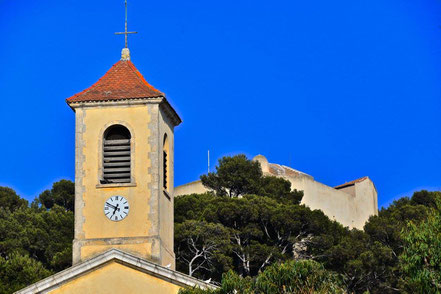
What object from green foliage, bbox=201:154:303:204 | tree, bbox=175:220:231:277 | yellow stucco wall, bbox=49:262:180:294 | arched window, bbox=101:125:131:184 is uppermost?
green foliage, bbox=201:154:303:204

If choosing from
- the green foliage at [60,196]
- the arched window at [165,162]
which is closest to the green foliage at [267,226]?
the green foliage at [60,196]

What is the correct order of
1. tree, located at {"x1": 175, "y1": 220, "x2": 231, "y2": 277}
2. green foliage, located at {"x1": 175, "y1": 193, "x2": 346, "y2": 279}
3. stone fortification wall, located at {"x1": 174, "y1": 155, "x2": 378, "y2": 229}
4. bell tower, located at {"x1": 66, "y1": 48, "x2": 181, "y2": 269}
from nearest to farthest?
bell tower, located at {"x1": 66, "y1": 48, "x2": 181, "y2": 269} → tree, located at {"x1": 175, "y1": 220, "x2": 231, "y2": 277} → green foliage, located at {"x1": 175, "y1": 193, "x2": 346, "y2": 279} → stone fortification wall, located at {"x1": 174, "y1": 155, "x2": 378, "y2": 229}

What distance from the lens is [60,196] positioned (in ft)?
208

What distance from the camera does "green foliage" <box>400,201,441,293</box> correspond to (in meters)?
24.4

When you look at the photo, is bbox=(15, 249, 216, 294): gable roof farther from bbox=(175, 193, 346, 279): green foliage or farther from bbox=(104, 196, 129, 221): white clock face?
bbox=(175, 193, 346, 279): green foliage

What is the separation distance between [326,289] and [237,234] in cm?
2556

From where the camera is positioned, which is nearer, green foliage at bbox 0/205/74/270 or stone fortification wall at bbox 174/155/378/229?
green foliage at bbox 0/205/74/270

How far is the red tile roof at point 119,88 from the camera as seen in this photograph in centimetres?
2759

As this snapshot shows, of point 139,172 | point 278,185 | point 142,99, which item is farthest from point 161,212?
point 278,185

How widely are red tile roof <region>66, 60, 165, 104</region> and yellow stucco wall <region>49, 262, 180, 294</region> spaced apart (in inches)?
182

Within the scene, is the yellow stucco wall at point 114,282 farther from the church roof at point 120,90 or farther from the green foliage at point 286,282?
the church roof at point 120,90

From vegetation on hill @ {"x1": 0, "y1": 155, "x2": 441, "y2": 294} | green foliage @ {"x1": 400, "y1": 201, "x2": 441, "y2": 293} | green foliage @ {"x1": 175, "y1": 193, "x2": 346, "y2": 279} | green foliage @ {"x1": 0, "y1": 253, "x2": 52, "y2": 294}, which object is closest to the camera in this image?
green foliage @ {"x1": 400, "y1": 201, "x2": 441, "y2": 293}

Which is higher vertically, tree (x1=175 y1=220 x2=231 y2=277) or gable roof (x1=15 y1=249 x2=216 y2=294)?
tree (x1=175 y1=220 x2=231 y2=277)

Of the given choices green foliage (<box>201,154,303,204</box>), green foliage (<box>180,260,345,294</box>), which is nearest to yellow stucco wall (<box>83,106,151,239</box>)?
green foliage (<box>180,260,345,294</box>)
